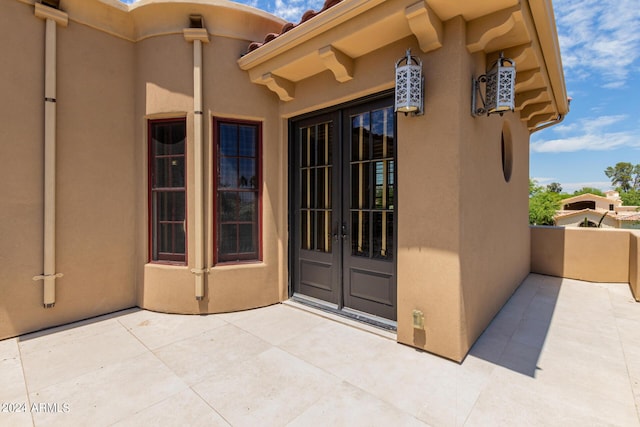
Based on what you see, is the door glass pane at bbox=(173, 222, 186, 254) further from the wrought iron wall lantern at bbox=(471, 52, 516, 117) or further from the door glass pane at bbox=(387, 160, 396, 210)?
the wrought iron wall lantern at bbox=(471, 52, 516, 117)

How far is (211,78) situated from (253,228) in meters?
2.02

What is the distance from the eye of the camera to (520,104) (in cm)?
425

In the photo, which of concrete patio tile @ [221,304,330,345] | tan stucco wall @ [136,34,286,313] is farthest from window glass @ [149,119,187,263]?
concrete patio tile @ [221,304,330,345]

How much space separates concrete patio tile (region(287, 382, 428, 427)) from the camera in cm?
188

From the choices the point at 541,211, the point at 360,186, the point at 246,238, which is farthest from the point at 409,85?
the point at 541,211

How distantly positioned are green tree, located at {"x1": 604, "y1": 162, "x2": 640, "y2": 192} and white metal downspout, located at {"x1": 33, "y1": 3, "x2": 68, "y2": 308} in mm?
95468

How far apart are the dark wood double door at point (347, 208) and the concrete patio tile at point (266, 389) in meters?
1.24

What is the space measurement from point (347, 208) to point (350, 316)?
4.32 ft

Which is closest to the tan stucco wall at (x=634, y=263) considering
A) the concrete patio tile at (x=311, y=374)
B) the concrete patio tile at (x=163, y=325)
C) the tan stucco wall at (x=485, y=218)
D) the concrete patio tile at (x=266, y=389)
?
the concrete patio tile at (x=311, y=374)

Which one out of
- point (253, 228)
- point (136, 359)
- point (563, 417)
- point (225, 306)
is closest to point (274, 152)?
point (253, 228)

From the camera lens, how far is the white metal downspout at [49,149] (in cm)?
322

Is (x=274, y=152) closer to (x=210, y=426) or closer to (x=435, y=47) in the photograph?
(x=435, y=47)

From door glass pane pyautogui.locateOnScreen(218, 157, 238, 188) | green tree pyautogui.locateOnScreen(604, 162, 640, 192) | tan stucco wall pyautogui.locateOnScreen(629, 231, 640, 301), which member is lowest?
tan stucco wall pyautogui.locateOnScreen(629, 231, 640, 301)

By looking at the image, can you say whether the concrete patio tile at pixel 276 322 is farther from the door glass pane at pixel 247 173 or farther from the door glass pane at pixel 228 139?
the door glass pane at pixel 228 139
